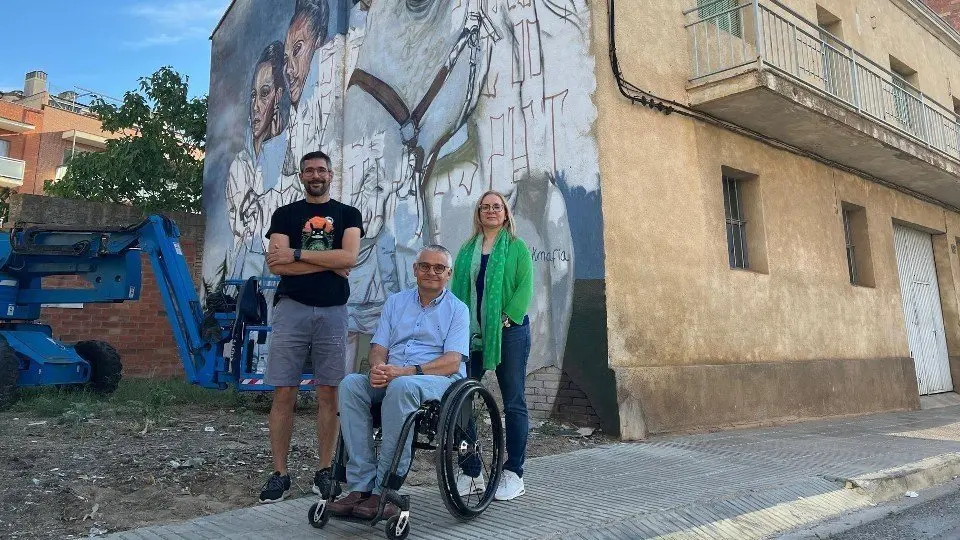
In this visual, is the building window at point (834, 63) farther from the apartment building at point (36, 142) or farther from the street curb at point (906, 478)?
the apartment building at point (36, 142)

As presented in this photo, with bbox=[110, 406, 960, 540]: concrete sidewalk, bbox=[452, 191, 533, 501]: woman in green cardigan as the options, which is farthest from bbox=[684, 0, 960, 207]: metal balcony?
bbox=[452, 191, 533, 501]: woman in green cardigan

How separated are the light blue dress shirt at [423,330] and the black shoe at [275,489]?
0.91m

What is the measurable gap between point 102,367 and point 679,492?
7.10 m

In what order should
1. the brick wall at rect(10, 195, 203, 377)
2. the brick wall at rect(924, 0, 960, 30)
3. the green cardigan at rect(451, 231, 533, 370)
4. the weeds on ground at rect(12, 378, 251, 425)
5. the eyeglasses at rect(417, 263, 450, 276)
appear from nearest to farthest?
the eyeglasses at rect(417, 263, 450, 276), the green cardigan at rect(451, 231, 533, 370), the weeds on ground at rect(12, 378, 251, 425), the brick wall at rect(10, 195, 203, 377), the brick wall at rect(924, 0, 960, 30)

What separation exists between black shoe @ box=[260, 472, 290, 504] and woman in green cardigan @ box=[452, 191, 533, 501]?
1.18 metres

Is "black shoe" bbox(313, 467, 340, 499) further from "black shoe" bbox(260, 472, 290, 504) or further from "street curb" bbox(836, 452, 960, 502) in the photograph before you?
"street curb" bbox(836, 452, 960, 502)

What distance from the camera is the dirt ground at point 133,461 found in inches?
131

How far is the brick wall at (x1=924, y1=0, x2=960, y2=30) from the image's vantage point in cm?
1512

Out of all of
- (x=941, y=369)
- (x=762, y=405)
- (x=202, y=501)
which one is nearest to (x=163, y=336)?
(x=202, y=501)

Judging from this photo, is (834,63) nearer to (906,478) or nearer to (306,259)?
(906,478)

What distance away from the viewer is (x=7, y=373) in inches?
266

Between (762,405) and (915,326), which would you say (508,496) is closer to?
(762,405)

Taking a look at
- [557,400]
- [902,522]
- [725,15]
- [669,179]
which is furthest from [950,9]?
[902,522]

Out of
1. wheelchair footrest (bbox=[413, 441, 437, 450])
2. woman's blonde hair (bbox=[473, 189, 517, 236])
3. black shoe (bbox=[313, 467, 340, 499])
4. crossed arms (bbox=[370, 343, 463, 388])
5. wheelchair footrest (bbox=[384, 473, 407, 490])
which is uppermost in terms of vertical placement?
woman's blonde hair (bbox=[473, 189, 517, 236])
